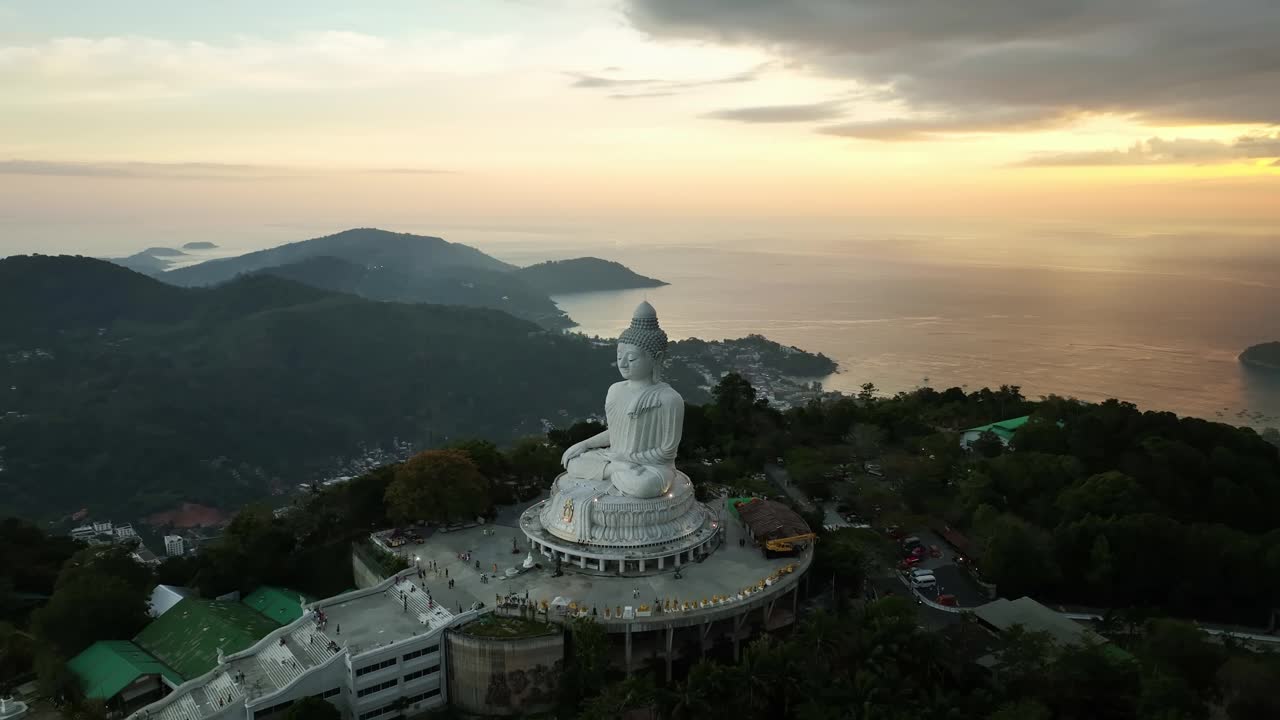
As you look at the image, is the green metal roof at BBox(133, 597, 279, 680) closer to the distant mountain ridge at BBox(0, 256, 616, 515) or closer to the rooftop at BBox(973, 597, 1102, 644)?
the rooftop at BBox(973, 597, 1102, 644)

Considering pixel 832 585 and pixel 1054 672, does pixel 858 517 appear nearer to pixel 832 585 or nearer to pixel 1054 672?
pixel 832 585

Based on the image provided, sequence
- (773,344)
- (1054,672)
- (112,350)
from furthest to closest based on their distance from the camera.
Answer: (773,344)
(112,350)
(1054,672)

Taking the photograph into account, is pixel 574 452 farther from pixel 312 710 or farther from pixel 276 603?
pixel 312 710

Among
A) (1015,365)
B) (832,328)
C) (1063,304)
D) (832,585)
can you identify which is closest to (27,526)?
(832,585)

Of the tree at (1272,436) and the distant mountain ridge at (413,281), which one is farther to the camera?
the distant mountain ridge at (413,281)

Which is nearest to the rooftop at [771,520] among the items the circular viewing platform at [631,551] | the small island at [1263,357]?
the circular viewing platform at [631,551]

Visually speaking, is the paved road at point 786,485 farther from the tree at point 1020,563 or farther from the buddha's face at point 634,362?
the buddha's face at point 634,362
